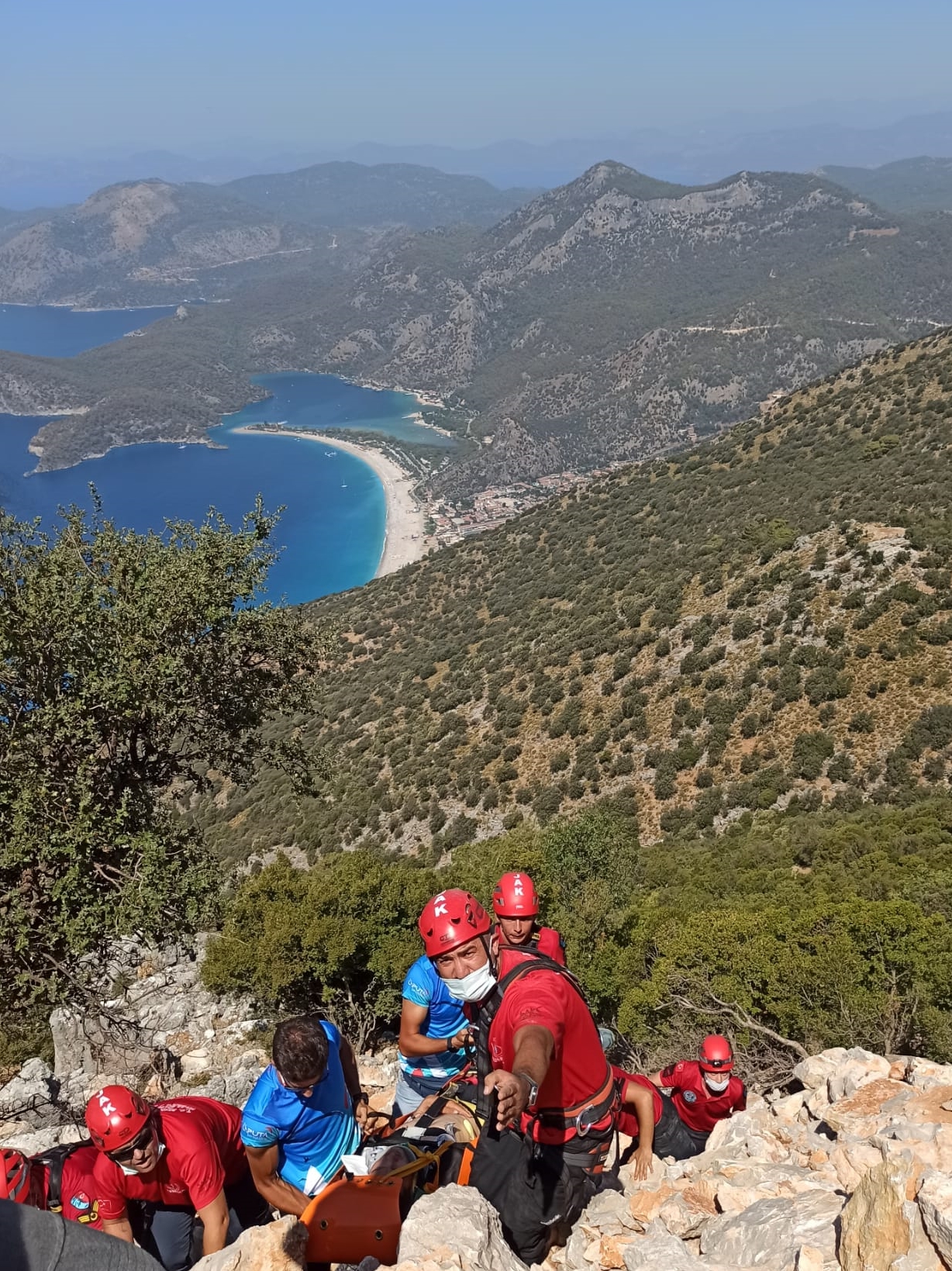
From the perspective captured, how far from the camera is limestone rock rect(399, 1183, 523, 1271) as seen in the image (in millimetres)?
3994

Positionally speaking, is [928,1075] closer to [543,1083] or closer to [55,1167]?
[543,1083]

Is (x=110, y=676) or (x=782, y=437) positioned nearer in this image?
(x=110, y=676)

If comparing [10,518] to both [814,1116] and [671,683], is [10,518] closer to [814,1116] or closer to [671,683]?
[814,1116]

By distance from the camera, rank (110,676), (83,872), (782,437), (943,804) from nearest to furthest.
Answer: (83,872), (110,676), (943,804), (782,437)

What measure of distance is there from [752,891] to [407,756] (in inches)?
900

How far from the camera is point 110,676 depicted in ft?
36.0

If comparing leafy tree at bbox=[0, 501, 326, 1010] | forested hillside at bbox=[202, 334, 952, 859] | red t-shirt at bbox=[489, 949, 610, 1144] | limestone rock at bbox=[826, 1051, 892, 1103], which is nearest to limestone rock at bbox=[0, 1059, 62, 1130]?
leafy tree at bbox=[0, 501, 326, 1010]

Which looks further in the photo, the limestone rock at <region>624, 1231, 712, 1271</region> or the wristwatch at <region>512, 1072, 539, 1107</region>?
the limestone rock at <region>624, 1231, 712, 1271</region>

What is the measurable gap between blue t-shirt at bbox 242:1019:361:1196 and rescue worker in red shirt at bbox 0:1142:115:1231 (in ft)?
3.58

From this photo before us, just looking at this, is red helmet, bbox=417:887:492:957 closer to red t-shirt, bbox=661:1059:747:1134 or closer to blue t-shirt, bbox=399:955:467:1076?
blue t-shirt, bbox=399:955:467:1076

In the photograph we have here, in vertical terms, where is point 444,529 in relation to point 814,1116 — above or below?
below

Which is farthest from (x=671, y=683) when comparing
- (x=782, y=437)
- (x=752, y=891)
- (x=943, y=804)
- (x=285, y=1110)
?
(x=782, y=437)

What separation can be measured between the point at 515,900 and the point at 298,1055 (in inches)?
70.5

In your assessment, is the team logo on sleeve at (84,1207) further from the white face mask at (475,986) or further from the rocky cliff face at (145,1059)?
the rocky cliff face at (145,1059)
